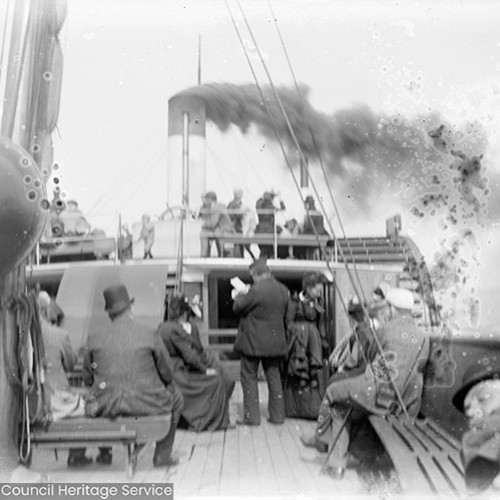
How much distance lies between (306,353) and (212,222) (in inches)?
21.6

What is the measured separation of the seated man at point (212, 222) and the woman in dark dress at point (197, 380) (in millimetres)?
263

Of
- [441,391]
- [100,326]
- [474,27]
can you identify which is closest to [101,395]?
[100,326]

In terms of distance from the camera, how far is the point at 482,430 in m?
2.55

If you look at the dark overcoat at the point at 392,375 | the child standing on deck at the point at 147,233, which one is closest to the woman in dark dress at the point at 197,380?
the child standing on deck at the point at 147,233

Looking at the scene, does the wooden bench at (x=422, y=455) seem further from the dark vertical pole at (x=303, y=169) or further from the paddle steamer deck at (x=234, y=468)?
the dark vertical pole at (x=303, y=169)

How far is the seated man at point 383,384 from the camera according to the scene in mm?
2658

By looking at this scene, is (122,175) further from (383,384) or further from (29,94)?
(383,384)

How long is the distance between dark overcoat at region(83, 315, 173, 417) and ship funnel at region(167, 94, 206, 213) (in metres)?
0.45

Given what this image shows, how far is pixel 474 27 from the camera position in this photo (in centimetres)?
267

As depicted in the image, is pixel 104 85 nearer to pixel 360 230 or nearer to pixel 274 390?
pixel 360 230

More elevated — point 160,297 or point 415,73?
point 415,73

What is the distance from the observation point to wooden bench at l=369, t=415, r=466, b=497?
8.57 feet

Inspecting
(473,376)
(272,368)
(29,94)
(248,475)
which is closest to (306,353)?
(272,368)

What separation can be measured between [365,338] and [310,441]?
399 mm
